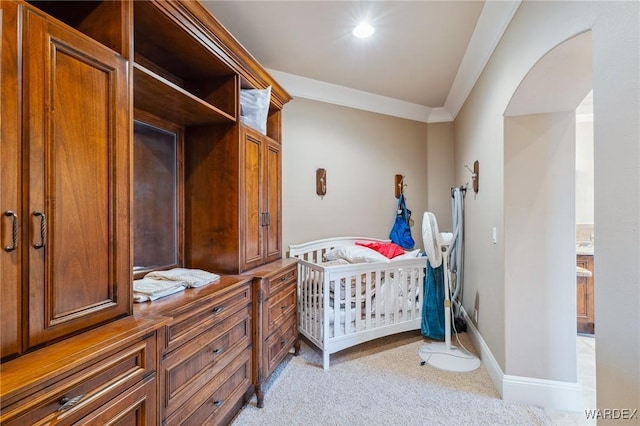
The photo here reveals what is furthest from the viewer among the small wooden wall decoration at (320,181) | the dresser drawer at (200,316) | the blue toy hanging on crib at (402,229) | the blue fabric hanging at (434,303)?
the blue toy hanging on crib at (402,229)

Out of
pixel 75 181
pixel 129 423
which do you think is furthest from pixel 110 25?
pixel 129 423

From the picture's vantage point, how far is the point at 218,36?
5.93 ft

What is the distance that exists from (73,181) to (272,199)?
65.7 inches

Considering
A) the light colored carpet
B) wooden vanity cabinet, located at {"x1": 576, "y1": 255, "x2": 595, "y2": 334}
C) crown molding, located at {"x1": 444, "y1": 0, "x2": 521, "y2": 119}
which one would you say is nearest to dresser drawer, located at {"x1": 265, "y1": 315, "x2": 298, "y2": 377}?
the light colored carpet

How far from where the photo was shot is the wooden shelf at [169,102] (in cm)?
147

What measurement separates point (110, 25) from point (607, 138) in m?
1.92

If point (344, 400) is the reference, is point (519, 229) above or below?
above

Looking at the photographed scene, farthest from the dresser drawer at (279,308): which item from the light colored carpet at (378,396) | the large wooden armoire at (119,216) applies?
the light colored carpet at (378,396)

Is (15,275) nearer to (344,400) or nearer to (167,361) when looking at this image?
(167,361)

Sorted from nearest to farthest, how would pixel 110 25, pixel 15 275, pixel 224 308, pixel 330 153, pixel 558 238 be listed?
1. pixel 15 275
2. pixel 110 25
3. pixel 224 308
4. pixel 558 238
5. pixel 330 153

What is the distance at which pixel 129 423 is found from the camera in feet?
3.51

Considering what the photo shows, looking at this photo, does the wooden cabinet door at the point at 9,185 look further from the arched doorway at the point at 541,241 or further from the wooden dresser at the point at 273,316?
Result: the arched doorway at the point at 541,241

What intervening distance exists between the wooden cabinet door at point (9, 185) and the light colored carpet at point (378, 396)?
1458 mm

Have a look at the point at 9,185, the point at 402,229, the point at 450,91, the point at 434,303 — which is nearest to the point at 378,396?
the point at 434,303
